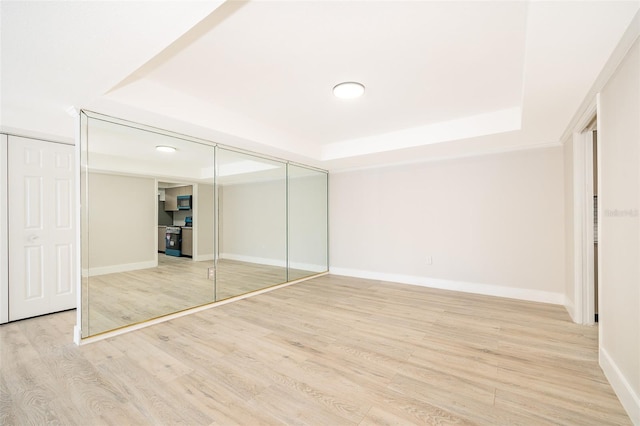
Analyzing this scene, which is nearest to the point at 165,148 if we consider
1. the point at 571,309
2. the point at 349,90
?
the point at 349,90

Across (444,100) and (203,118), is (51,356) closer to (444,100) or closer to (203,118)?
(203,118)

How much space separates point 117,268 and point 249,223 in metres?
1.92

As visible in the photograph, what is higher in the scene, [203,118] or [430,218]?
[203,118]

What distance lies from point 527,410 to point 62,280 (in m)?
4.83

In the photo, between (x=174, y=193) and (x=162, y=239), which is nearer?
(x=174, y=193)

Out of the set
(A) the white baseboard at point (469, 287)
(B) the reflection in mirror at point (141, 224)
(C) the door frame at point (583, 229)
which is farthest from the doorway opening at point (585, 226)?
(B) the reflection in mirror at point (141, 224)

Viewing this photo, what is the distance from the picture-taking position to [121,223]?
136 inches

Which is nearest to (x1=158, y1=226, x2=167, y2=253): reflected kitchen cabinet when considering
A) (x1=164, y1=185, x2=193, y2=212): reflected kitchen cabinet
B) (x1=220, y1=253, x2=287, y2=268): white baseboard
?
(x1=164, y1=185, x2=193, y2=212): reflected kitchen cabinet

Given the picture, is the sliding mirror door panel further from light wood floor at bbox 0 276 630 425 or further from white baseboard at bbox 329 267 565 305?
white baseboard at bbox 329 267 565 305

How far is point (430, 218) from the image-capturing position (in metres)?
4.64

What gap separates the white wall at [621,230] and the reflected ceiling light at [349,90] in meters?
1.81

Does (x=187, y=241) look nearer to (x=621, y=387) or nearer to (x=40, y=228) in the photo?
(x=40, y=228)

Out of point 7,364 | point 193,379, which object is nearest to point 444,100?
point 193,379

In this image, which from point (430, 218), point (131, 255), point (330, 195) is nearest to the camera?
point (131, 255)
